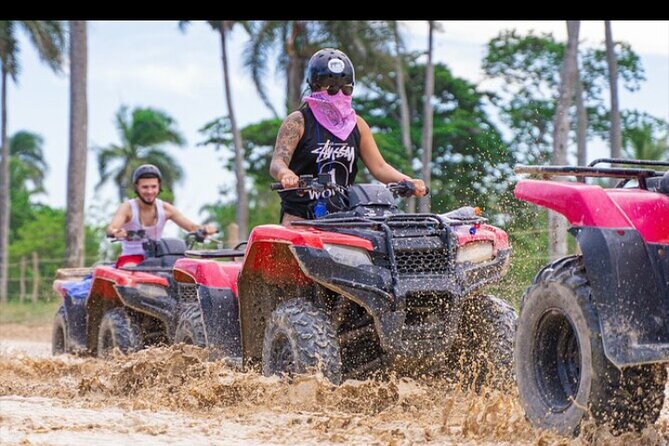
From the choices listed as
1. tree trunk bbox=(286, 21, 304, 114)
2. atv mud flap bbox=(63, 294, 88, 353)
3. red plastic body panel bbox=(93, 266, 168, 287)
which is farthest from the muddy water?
tree trunk bbox=(286, 21, 304, 114)

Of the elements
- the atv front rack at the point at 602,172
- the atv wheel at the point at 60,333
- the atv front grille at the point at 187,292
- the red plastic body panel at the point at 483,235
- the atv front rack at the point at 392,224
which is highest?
the atv front rack at the point at 602,172

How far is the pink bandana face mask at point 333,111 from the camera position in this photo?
313 inches

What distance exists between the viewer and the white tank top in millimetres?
12141

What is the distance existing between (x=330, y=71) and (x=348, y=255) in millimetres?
1520

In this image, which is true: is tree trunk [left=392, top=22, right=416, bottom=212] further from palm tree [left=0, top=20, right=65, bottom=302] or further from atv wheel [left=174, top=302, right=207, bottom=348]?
atv wheel [left=174, top=302, right=207, bottom=348]

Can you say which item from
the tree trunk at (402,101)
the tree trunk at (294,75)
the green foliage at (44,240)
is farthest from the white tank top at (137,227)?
the green foliage at (44,240)

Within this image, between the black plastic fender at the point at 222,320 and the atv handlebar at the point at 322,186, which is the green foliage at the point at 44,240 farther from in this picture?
the atv handlebar at the point at 322,186

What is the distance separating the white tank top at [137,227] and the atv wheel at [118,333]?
80 cm

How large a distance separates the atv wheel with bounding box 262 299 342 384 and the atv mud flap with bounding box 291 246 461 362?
22 cm

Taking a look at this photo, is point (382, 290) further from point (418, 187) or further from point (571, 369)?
point (571, 369)

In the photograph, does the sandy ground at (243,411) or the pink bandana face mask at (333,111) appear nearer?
the sandy ground at (243,411)

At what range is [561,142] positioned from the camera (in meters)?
20.5

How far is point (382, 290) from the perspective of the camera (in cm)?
665

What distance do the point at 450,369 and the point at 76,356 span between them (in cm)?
594
